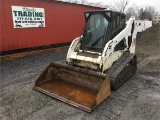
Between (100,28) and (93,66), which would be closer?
(93,66)

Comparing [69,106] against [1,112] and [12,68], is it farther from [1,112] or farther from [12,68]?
[12,68]

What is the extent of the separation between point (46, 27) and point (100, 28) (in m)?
5.72

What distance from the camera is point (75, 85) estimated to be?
5516mm

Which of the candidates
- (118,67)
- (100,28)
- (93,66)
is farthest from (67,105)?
(100,28)

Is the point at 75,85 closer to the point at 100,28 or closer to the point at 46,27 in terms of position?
the point at 100,28

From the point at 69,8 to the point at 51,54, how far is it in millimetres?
3536

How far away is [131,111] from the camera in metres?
4.45

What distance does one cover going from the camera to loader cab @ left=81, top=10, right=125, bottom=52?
5.79 meters

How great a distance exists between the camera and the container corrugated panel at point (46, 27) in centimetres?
915

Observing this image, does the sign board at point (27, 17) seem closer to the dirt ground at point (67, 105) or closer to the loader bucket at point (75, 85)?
the dirt ground at point (67, 105)

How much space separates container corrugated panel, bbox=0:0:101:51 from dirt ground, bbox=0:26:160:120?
2231 millimetres

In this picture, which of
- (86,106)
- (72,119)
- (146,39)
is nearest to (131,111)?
(86,106)

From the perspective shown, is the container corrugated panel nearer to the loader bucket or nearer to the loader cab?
the loader bucket

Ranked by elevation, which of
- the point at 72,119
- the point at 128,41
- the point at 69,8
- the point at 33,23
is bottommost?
the point at 72,119
